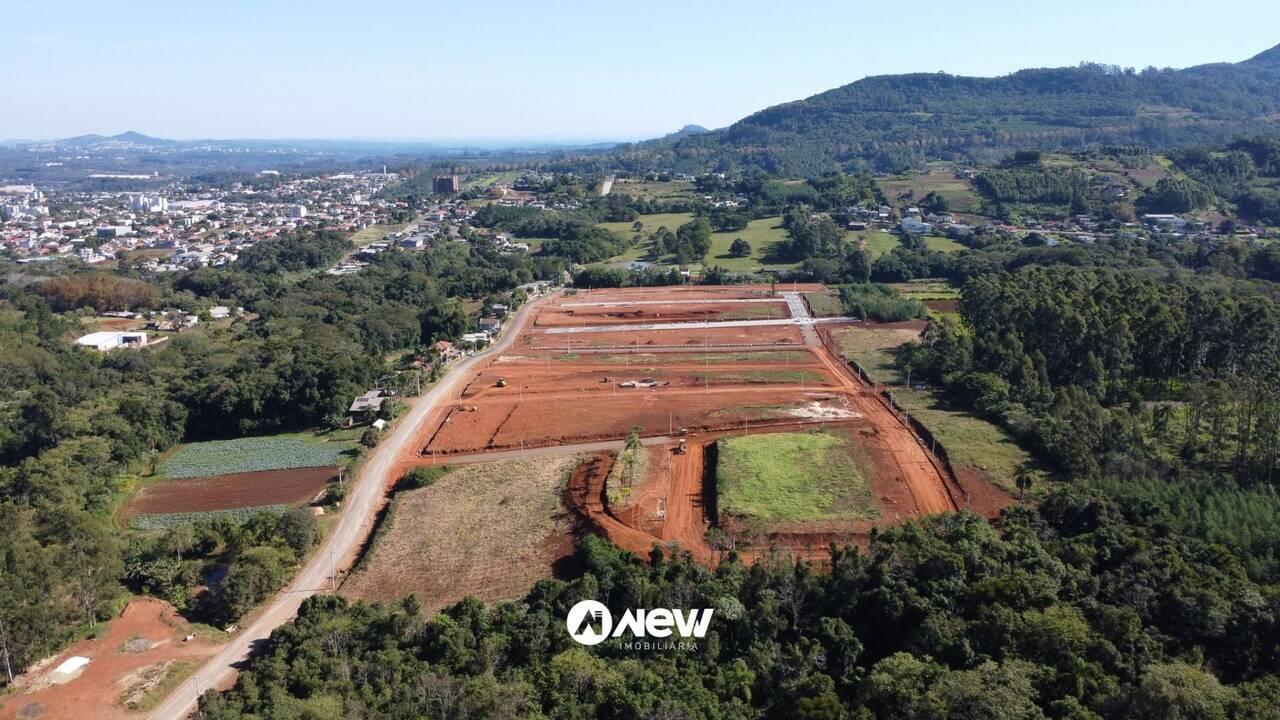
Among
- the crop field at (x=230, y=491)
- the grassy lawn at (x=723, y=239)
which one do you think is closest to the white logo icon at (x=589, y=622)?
the crop field at (x=230, y=491)

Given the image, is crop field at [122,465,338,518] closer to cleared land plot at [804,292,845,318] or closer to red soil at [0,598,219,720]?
red soil at [0,598,219,720]

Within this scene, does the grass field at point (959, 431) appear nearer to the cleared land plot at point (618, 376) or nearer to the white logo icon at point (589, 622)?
Answer: the cleared land plot at point (618, 376)

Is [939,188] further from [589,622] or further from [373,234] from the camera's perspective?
[589,622]

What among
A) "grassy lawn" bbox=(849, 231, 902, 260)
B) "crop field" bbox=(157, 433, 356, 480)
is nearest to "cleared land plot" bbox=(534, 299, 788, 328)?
"grassy lawn" bbox=(849, 231, 902, 260)

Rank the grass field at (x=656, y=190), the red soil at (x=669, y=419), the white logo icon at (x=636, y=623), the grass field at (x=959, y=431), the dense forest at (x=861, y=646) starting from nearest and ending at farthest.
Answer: the dense forest at (x=861, y=646)
the white logo icon at (x=636, y=623)
the red soil at (x=669, y=419)
the grass field at (x=959, y=431)
the grass field at (x=656, y=190)

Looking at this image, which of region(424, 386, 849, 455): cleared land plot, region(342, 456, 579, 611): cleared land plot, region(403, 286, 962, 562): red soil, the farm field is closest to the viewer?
region(342, 456, 579, 611): cleared land plot

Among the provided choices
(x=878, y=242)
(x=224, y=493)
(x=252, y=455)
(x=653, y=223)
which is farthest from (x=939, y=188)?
(x=224, y=493)
